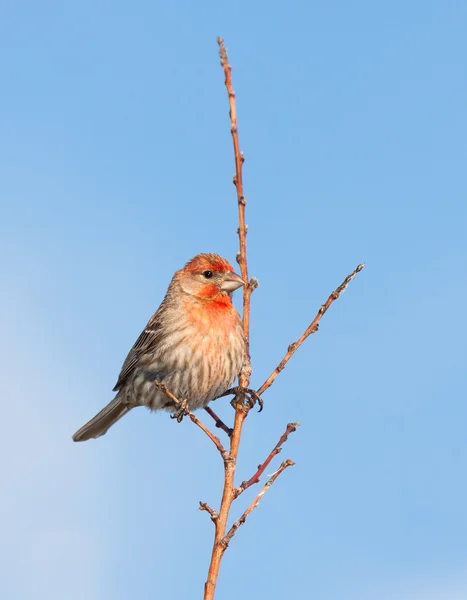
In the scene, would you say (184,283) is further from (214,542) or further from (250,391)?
(214,542)

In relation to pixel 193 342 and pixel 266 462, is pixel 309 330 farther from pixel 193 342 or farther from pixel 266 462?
pixel 193 342

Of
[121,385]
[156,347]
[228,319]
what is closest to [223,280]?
[228,319]

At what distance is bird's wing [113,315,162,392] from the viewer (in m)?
9.87

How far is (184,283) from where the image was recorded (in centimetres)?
988

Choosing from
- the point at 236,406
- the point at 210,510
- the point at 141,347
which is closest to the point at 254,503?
the point at 210,510

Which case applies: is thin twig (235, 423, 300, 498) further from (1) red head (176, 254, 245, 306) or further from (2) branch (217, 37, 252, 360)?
(1) red head (176, 254, 245, 306)

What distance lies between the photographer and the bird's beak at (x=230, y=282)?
930 centimetres

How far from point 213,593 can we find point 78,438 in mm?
7512

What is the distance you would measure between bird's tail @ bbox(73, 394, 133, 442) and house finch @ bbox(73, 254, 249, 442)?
1.87 feet

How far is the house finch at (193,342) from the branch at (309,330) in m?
3.15

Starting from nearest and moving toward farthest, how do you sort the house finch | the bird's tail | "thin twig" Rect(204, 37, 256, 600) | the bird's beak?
"thin twig" Rect(204, 37, 256, 600)
the house finch
the bird's beak
the bird's tail

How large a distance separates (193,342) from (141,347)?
1100 millimetres

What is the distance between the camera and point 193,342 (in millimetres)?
9320

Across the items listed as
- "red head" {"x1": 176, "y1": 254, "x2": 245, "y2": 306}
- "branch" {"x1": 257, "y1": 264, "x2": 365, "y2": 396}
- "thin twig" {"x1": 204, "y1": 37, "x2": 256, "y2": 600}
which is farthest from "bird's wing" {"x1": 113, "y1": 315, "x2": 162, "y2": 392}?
"branch" {"x1": 257, "y1": 264, "x2": 365, "y2": 396}
